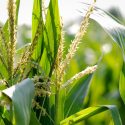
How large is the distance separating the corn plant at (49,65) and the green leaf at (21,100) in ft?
0.26

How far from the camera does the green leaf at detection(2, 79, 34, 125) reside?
106cm

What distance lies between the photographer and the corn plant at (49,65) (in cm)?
135

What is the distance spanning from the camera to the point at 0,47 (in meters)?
1.49

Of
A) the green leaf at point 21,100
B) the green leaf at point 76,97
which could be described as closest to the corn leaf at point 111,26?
the green leaf at point 76,97

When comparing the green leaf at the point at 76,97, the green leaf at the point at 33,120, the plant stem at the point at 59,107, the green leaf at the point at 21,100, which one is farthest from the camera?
the green leaf at the point at 76,97

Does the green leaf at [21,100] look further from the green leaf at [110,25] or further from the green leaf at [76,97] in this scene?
the green leaf at [76,97]

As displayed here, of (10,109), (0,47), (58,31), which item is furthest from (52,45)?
(10,109)

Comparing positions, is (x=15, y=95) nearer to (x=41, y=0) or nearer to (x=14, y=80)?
(x=14, y=80)

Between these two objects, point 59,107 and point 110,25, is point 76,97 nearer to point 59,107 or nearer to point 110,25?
point 59,107

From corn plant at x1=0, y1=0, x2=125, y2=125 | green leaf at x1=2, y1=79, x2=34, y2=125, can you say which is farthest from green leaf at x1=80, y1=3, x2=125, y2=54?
green leaf at x1=2, y1=79, x2=34, y2=125

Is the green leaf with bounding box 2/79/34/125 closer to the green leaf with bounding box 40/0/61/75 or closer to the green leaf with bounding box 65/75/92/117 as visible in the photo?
the green leaf with bounding box 40/0/61/75

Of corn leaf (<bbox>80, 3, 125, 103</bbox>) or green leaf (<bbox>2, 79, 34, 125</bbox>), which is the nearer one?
green leaf (<bbox>2, 79, 34, 125</bbox>)

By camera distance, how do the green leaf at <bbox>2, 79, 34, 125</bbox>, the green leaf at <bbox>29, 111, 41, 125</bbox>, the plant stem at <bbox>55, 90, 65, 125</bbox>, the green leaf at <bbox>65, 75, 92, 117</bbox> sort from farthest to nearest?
1. the green leaf at <bbox>65, 75, 92, 117</bbox>
2. the plant stem at <bbox>55, 90, 65, 125</bbox>
3. the green leaf at <bbox>29, 111, 41, 125</bbox>
4. the green leaf at <bbox>2, 79, 34, 125</bbox>

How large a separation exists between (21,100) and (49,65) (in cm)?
47
